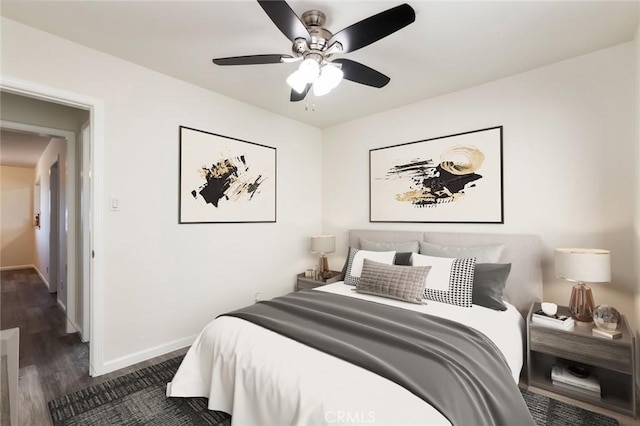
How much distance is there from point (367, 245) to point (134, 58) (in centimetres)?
286

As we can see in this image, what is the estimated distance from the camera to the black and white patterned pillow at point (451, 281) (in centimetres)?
238

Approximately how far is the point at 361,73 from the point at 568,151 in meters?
1.91

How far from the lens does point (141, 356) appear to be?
8.60 feet

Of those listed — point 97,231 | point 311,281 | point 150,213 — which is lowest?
point 311,281

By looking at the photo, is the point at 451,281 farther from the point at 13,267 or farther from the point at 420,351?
the point at 13,267

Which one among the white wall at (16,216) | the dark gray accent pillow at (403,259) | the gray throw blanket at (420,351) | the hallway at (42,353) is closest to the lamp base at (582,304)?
the gray throw blanket at (420,351)

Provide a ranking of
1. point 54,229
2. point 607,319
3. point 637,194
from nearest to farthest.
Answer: point 607,319 < point 637,194 < point 54,229

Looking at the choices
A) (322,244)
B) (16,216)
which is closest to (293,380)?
(322,244)

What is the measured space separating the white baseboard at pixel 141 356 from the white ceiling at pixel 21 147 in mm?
2947

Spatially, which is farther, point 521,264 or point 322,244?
point 322,244

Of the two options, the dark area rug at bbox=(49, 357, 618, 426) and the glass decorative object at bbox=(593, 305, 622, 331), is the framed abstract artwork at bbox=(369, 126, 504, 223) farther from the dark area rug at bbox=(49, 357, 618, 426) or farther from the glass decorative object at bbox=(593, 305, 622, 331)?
Answer: the dark area rug at bbox=(49, 357, 618, 426)

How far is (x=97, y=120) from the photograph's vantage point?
239 centimetres

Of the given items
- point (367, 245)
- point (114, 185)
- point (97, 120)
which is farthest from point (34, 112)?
point (367, 245)

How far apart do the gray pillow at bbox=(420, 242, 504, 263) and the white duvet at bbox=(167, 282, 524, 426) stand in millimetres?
548
